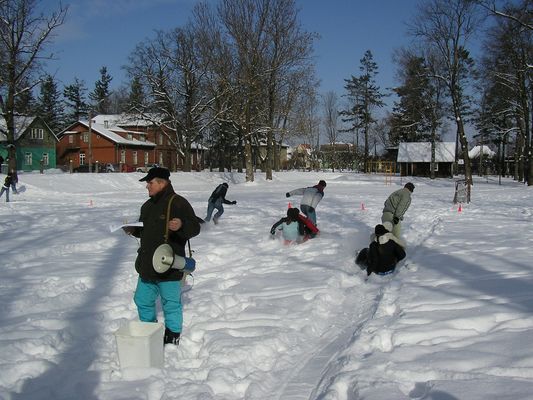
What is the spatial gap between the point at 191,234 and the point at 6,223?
11.3 m

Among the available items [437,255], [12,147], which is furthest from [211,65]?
[437,255]

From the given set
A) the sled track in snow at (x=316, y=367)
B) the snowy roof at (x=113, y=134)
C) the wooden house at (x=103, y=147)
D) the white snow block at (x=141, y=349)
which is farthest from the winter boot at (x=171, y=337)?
the snowy roof at (x=113, y=134)

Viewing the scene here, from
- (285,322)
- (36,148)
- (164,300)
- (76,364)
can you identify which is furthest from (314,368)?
(36,148)

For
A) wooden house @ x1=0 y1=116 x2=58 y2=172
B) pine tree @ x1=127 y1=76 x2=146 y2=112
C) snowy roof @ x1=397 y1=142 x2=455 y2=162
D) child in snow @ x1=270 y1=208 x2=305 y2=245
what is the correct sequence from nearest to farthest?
child in snow @ x1=270 y1=208 x2=305 y2=245 → pine tree @ x1=127 y1=76 x2=146 y2=112 → wooden house @ x1=0 y1=116 x2=58 y2=172 → snowy roof @ x1=397 y1=142 x2=455 y2=162

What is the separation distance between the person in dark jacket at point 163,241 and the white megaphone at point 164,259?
0.10 meters

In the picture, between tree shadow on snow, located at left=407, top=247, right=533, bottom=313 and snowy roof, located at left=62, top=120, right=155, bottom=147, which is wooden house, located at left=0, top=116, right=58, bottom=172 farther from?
tree shadow on snow, located at left=407, top=247, right=533, bottom=313

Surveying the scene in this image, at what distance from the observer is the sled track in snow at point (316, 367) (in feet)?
13.2

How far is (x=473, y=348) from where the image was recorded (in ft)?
14.4

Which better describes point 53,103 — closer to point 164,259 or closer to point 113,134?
point 113,134

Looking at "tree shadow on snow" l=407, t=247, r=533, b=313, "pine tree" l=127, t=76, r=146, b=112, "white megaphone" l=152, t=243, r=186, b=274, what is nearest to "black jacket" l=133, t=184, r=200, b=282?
"white megaphone" l=152, t=243, r=186, b=274

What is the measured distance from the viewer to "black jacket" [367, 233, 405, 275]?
790 centimetres

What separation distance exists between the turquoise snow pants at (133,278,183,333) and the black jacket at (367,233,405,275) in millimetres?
3962

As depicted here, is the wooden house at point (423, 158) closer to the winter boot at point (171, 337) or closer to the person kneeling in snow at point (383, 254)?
the person kneeling in snow at point (383, 254)

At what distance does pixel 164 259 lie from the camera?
466 centimetres
